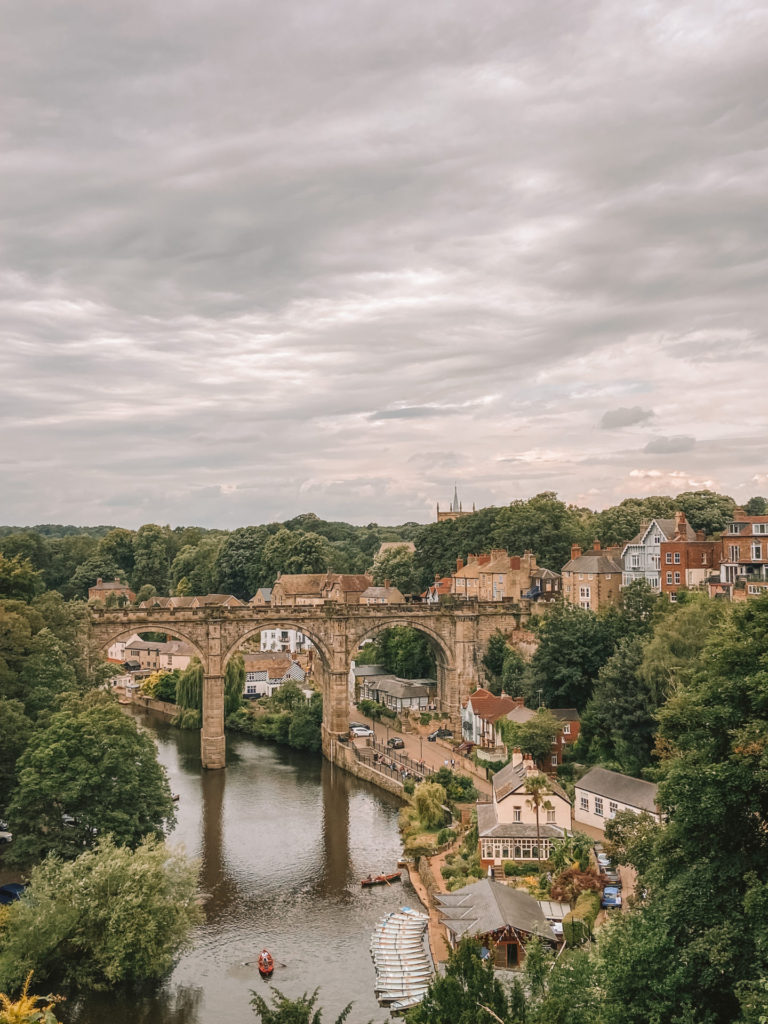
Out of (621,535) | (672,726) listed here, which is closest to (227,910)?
(672,726)

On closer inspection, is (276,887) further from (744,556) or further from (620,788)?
(744,556)

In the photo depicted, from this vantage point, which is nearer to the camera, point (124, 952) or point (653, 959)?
point (653, 959)

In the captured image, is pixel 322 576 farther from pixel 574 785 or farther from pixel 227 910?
pixel 227 910

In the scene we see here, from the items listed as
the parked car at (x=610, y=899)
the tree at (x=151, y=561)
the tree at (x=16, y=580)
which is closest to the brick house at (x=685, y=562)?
the parked car at (x=610, y=899)

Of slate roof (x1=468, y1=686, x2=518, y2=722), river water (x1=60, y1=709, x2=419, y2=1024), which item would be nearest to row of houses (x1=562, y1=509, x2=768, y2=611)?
slate roof (x1=468, y1=686, x2=518, y2=722)

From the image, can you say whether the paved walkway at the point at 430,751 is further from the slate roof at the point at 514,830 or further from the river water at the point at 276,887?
the slate roof at the point at 514,830

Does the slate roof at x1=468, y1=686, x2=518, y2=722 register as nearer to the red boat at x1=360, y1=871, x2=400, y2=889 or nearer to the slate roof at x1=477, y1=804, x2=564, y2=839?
the slate roof at x1=477, y1=804, x2=564, y2=839

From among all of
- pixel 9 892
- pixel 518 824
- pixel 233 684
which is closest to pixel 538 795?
pixel 518 824
